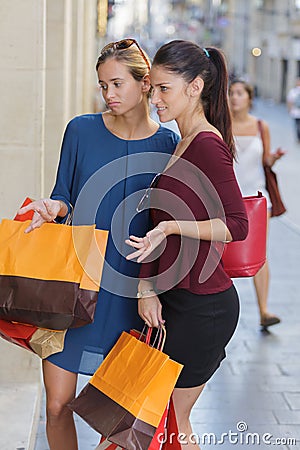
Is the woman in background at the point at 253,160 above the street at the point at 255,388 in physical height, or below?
above

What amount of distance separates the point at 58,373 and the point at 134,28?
4603cm

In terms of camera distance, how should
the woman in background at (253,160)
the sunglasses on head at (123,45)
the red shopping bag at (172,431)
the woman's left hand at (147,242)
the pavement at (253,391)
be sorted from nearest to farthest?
the woman's left hand at (147,242), the red shopping bag at (172,431), the sunglasses on head at (123,45), the pavement at (253,391), the woman in background at (253,160)

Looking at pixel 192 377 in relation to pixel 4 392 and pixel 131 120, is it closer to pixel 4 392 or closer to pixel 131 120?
pixel 131 120

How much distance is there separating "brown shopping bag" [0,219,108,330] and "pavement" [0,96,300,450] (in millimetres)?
1273

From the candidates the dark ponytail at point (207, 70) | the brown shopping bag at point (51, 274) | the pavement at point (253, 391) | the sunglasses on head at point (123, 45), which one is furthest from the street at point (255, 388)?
the sunglasses on head at point (123, 45)

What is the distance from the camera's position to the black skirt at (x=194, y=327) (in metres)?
3.21

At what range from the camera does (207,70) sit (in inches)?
128

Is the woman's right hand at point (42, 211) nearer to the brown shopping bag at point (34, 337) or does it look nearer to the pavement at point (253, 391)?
the brown shopping bag at point (34, 337)

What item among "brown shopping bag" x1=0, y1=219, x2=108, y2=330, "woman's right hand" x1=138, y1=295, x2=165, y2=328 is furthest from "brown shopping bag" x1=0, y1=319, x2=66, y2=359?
"woman's right hand" x1=138, y1=295, x2=165, y2=328

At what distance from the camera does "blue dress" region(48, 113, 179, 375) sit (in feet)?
11.3

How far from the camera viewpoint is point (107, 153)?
11.4ft

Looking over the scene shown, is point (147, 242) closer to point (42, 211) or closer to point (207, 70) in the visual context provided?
point (42, 211)

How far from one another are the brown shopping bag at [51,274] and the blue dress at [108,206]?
272 mm

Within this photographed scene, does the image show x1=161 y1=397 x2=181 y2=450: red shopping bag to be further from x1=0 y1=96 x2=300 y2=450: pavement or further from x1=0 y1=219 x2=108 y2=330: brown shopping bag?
x1=0 y1=96 x2=300 y2=450: pavement
